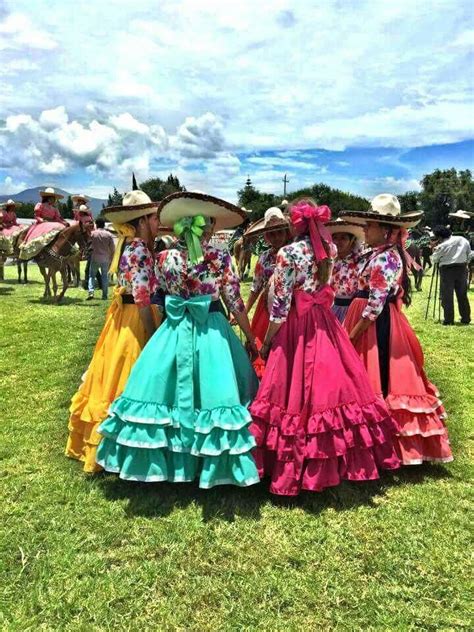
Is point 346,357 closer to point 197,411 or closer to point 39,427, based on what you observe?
point 197,411

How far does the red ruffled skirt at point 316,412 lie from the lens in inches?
142

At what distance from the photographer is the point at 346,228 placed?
Answer: 16.6 feet

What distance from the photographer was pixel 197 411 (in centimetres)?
362

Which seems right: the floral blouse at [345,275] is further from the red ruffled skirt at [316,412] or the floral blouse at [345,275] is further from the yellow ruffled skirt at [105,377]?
the yellow ruffled skirt at [105,377]

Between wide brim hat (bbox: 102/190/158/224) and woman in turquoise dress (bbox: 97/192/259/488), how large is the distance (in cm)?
36

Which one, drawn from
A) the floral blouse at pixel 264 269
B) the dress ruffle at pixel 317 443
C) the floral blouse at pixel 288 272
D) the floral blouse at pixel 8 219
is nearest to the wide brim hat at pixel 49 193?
the floral blouse at pixel 8 219

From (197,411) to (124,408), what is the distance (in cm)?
52

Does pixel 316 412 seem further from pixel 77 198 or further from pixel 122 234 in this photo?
pixel 77 198

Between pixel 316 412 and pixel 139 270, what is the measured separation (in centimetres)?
171

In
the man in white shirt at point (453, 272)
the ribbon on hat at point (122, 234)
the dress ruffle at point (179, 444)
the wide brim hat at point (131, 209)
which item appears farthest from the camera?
the man in white shirt at point (453, 272)

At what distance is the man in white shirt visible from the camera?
10969 mm

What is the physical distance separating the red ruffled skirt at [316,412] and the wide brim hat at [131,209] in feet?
4.59

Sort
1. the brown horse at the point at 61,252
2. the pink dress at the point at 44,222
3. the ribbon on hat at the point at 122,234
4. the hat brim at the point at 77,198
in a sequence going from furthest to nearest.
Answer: the hat brim at the point at 77,198 → the pink dress at the point at 44,222 → the brown horse at the point at 61,252 → the ribbon on hat at the point at 122,234

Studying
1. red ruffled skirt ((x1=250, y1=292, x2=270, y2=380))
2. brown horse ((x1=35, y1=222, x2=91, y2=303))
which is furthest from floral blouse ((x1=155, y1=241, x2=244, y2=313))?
brown horse ((x1=35, y1=222, x2=91, y2=303))
